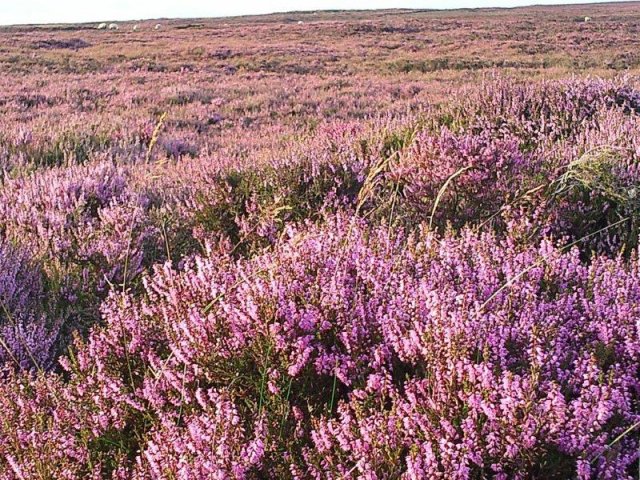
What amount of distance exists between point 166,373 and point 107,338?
1.49 ft

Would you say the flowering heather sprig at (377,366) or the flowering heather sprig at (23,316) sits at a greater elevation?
the flowering heather sprig at (377,366)

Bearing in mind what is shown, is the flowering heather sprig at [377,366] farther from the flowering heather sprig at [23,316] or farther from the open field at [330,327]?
the flowering heather sprig at [23,316]

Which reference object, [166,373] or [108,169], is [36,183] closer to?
[108,169]

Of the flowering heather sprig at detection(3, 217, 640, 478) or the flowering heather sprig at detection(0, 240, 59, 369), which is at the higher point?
the flowering heather sprig at detection(3, 217, 640, 478)

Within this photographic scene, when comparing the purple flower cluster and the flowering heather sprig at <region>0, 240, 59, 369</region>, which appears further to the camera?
the flowering heather sprig at <region>0, 240, 59, 369</region>

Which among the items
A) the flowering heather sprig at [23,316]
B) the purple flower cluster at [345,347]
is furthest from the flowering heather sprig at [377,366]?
the flowering heather sprig at [23,316]

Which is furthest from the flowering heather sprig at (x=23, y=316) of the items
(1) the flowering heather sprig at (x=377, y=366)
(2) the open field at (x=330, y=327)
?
(1) the flowering heather sprig at (x=377, y=366)

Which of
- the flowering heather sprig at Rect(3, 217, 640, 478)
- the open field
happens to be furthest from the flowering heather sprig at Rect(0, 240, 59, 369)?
the flowering heather sprig at Rect(3, 217, 640, 478)

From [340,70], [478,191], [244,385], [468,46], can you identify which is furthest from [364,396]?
[468,46]

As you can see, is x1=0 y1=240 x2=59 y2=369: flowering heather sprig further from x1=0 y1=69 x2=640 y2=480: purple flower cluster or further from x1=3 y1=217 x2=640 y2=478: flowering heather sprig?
x1=3 y1=217 x2=640 y2=478: flowering heather sprig

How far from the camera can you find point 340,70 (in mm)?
24297

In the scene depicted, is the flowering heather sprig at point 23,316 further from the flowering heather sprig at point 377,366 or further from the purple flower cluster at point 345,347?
the flowering heather sprig at point 377,366

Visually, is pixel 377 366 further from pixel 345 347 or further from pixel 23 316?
pixel 23 316

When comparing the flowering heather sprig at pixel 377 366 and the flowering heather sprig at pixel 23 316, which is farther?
the flowering heather sprig at pixel 23 316
